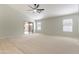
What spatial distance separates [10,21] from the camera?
148 cm

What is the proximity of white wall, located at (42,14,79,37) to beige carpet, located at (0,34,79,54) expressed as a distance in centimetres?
7

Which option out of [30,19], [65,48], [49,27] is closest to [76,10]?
[49,27]

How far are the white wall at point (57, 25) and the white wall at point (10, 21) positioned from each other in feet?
1.13

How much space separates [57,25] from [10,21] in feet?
2.20

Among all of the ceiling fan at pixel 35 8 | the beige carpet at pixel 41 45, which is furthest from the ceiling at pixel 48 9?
the beige carpet at pixel 41 45

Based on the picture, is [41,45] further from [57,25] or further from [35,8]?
[35,8]

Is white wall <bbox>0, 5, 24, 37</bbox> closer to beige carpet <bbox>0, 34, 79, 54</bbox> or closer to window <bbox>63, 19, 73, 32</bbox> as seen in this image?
beige carpet <bbox>0, 34, 79, 54</bbox>

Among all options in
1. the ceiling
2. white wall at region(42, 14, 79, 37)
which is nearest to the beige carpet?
white wall at region(42, 14, 79, 37)

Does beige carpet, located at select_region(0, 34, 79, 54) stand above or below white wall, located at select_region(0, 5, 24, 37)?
below

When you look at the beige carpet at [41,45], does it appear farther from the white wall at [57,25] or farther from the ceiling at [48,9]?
the ceiling at [48,9]

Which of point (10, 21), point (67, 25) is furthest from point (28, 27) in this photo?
point (67, 25)

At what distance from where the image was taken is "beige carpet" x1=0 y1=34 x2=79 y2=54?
1452 mm

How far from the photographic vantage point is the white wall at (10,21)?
4.83 feet
